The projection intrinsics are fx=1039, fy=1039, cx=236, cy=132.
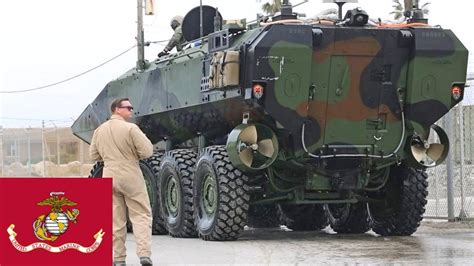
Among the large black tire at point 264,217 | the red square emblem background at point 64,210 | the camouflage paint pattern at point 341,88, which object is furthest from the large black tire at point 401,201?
the red square emblem background at point 64,210

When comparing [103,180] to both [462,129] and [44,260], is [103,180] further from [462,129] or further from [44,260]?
[462,129]

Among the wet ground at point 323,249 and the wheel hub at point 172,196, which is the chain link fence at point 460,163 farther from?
the wheel hub at point 172,196

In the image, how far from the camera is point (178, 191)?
14.2m

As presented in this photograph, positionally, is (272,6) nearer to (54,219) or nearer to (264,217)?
(264,217)

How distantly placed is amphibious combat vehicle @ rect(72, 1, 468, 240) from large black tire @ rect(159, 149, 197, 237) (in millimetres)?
30

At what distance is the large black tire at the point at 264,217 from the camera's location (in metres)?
16.2

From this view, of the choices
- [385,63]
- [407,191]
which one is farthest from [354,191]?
[385,63]

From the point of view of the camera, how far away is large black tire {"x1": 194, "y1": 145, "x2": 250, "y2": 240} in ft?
41.3

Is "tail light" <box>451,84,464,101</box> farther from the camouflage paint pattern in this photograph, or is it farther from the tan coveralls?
the tan coveralls

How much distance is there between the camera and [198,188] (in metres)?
13.5

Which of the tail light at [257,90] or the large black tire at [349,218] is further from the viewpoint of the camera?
the large black tire at [349,218]

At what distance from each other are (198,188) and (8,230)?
503 cm

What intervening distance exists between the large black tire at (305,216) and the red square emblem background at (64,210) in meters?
6.85

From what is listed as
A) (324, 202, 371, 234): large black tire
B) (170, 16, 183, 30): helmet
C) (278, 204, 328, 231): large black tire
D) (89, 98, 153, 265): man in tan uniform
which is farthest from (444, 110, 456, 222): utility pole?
(89, 98, 153, 265): man in tan uniform
